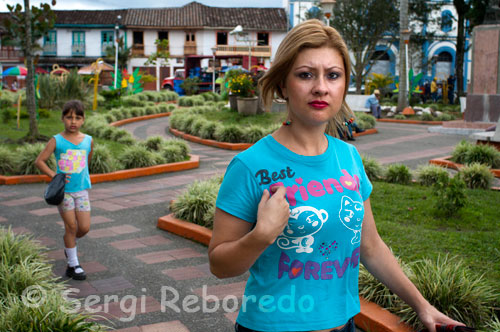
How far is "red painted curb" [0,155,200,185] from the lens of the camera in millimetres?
9266

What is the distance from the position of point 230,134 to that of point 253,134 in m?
0.67

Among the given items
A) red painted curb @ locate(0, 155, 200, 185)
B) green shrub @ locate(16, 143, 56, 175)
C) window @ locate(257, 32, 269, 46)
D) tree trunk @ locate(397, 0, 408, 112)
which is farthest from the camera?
window @ locate(257, 32, 269, 46)

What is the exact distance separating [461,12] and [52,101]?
2090 centimetres

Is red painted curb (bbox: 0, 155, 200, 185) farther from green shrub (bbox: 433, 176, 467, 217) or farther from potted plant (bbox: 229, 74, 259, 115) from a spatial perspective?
potted plant (bbox: 229, 74, 259, 115)

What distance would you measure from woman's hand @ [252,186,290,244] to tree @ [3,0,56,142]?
11901mm

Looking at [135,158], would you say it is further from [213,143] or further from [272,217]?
[272,217]

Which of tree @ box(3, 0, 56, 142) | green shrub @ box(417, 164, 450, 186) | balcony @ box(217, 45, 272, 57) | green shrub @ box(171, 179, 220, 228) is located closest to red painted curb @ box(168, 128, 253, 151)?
tree @ box(3, 0, 56, 142)

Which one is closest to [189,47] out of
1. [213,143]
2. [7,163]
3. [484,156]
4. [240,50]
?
[240,50]

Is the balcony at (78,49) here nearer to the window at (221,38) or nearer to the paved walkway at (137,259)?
the window at (221,38)

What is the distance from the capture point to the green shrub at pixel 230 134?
14.3 metres

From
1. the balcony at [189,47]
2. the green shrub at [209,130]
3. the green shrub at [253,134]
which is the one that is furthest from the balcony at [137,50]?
the green shrub at [253,134]

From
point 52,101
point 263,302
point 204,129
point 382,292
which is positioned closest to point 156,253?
point 382,292

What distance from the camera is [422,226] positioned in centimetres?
583

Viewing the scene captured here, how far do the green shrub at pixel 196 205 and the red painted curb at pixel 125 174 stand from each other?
10.5 feet
